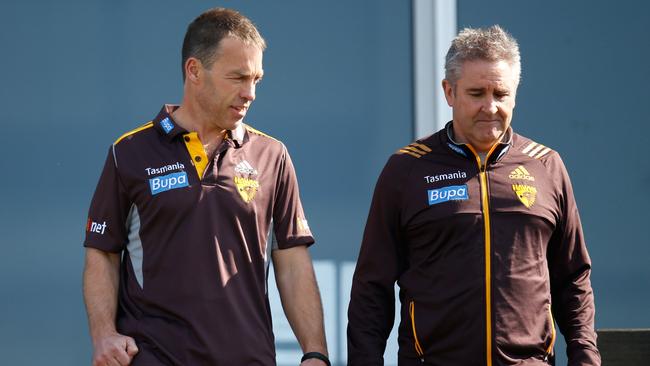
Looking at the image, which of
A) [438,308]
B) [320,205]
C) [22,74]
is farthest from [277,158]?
[22,74]

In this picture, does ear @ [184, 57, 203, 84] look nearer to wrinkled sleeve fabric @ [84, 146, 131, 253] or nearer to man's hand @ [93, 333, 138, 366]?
wrinkled sleeve fabric @ [84, 146, 131, 253]

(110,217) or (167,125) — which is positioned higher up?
(167,125)

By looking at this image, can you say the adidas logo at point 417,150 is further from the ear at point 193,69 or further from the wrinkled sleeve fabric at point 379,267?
the ear at point 193,69

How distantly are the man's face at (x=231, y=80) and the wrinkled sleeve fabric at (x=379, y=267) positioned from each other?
506 millimetres

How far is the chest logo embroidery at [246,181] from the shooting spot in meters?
3.35

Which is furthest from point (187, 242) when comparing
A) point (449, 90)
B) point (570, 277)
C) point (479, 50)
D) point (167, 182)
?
point (570, 277)

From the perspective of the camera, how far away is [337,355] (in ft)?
15.7

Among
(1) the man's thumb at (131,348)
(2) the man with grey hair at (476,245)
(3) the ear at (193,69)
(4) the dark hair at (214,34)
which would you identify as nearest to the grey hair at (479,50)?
(2) the man with grey hair at (476,245)

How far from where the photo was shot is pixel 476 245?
128 inches

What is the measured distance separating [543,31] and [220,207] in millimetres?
2181

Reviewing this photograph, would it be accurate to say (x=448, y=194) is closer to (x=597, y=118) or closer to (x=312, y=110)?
(x=312, y=110)

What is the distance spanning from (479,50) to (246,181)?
820mm

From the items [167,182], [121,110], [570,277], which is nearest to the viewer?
[167,182]

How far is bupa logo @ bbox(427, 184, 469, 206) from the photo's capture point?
3.32 meters
